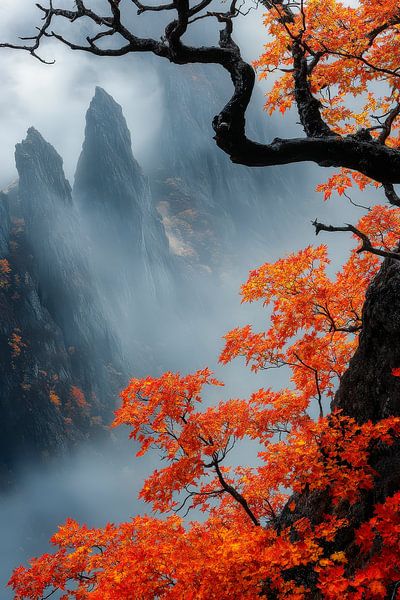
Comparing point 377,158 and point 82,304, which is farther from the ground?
point 82,304

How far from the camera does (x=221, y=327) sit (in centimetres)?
11794

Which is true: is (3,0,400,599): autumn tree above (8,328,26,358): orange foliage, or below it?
below

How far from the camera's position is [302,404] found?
11555 mm

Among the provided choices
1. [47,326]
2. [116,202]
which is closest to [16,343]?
[47,326]

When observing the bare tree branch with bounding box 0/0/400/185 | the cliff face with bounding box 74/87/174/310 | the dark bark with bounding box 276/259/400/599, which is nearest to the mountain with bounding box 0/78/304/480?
the cliff face with bounding box 74/87/174/310

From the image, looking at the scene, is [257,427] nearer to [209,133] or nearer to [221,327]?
[221,327]

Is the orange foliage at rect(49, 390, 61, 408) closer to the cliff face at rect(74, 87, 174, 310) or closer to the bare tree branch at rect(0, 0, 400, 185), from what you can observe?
the cliff face at rect(74, 87, 174, 310)

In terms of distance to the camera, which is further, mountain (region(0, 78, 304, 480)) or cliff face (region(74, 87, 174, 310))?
cliff face (region(74, 87, 174, 310))

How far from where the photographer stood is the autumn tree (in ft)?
17.4

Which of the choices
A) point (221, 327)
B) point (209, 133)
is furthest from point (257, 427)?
point (209, 133)

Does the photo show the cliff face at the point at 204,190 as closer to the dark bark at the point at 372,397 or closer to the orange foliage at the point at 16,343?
the orange foliage at the point at 16,343

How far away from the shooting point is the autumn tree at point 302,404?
209 inches

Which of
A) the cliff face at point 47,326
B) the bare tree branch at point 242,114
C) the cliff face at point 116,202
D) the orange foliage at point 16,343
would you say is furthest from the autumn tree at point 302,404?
the cliff face at point 116,202

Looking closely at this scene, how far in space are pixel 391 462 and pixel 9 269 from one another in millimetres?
74553
